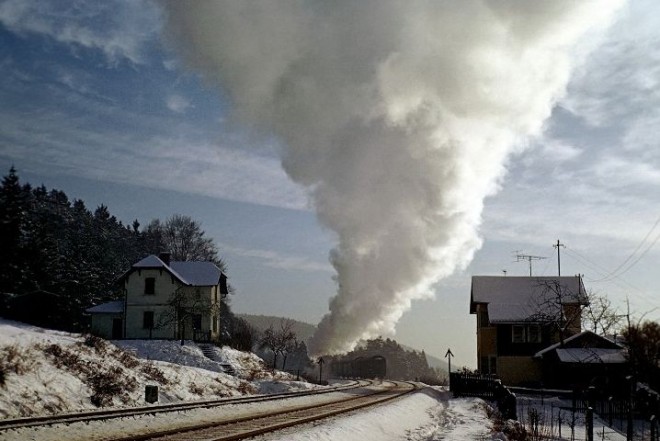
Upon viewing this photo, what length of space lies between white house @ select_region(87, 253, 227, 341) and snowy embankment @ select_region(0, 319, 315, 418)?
1812cm

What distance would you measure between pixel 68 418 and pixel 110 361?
11.1 m

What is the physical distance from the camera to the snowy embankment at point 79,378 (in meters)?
20.3

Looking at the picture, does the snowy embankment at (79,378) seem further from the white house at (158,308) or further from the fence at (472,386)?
the white house at (158,308)

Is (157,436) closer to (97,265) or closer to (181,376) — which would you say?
(181,376)

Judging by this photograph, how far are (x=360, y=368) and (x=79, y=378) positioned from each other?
196ft

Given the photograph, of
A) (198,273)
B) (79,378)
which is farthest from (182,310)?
(79,378)

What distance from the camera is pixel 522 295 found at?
58250mm

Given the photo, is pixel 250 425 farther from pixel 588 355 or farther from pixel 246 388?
pixel 588 355

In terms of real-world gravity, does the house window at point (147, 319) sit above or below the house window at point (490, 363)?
above

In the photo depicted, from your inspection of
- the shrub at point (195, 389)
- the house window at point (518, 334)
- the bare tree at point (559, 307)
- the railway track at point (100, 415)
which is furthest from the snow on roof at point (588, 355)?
the railway track at point (100, 415)

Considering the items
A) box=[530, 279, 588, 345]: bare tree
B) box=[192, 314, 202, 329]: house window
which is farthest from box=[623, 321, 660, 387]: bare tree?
box=[192, 314, 202, 329]: house window

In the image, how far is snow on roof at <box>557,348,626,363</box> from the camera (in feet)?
145

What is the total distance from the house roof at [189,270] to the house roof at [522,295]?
2464cm

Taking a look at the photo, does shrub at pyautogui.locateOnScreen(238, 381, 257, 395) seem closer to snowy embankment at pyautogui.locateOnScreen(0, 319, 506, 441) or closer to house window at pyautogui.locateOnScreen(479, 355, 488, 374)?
snowy embankment at pyautogui.locateOnScreen(0, 319, 506, 441)
